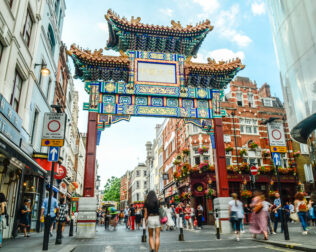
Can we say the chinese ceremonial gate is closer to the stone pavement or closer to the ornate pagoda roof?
the ornate pagoda roof

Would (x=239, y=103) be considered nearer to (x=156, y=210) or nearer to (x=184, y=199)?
(x=184, y=199)

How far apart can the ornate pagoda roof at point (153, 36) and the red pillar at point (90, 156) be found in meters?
5.35

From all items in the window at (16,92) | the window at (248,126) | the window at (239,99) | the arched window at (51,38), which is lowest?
the window at (16,92)

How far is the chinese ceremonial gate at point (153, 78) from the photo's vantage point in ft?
50.8

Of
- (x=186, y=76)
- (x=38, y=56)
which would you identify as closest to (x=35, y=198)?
(x=38, y=56)

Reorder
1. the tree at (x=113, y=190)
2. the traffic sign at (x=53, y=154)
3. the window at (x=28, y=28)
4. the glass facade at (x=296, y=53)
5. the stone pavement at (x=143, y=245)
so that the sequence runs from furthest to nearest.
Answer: the tree at (x=113, y=190), the glass facade at (x=296, y=53), the window at (x=28, y=28), the traffic sign at (x=53, y=154), the stone pavement at (x=143, y=245)

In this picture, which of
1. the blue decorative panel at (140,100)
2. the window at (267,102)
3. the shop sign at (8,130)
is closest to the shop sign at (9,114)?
the shop sign at (8,130)

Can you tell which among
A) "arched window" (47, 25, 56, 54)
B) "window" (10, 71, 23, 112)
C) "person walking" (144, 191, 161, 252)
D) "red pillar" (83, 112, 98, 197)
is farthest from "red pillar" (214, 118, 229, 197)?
"arched window" (47, 25, 56, 54)

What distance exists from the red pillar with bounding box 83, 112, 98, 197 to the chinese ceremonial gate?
54mm

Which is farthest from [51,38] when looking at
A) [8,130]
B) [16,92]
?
[8,130]

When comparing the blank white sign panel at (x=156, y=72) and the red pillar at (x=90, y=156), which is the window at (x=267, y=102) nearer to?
the blank white sign panel at (x=156, y=72)

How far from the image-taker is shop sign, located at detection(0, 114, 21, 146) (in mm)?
9729

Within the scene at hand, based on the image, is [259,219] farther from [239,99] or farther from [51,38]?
[239,99]

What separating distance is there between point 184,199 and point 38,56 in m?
20.8
